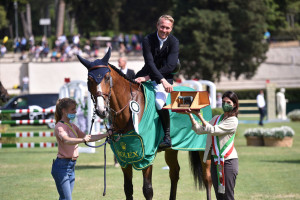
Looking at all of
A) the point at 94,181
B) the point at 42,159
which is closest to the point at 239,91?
the point at 42,159

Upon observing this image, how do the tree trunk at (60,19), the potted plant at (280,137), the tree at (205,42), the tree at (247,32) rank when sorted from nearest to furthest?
the potted plant at (280,137) < the tree at (205,42) < the tree at (247,32) < the tree trunk at (60,19)

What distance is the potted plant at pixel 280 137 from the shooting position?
21.2m

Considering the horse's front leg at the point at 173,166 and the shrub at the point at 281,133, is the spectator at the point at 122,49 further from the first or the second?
the horse's front leg at the point at 173,166

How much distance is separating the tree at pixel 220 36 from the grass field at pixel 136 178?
3600 cm

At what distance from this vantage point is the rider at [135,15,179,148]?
29.1 feet

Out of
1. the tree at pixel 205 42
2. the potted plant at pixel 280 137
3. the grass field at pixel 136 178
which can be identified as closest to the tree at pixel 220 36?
the tree at pixel 205 42

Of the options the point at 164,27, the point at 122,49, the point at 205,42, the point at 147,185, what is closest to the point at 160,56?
the point at 164,27

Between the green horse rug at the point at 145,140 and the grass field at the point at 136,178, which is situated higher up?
the green horse rug at the point at 145,140

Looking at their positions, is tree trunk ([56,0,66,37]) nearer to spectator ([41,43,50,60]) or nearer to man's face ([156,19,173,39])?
spectator ([41,43,50,60])

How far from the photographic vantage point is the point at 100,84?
25.8 feet

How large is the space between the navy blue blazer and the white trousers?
0.19m

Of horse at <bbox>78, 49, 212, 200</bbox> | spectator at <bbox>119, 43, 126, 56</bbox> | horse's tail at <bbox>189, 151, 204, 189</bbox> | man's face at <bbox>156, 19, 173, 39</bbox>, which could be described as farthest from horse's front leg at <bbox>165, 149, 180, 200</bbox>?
spectator at <bbox>119, 43, 126, 56</bbox>

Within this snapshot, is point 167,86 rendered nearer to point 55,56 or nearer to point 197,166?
point 197,166

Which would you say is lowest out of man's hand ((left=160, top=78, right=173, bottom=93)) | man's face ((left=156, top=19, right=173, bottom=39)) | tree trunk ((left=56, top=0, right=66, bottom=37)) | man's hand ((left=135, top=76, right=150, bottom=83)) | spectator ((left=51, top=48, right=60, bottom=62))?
man's hand ((left=160, top=78, right=173, bottom=93))
